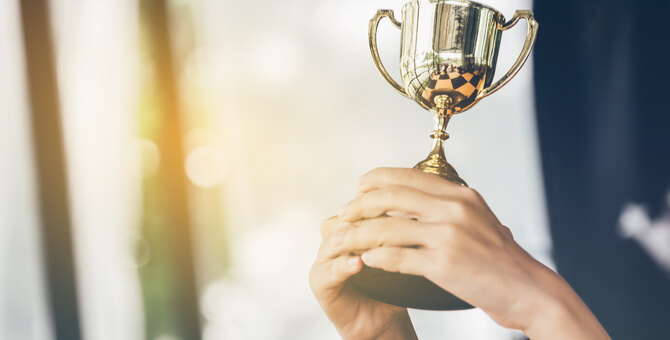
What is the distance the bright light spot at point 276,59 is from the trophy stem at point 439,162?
34.0 inches

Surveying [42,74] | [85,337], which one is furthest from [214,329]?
[42,74]

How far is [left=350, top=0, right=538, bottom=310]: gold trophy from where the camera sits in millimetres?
606

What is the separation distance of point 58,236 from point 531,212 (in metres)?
1.33

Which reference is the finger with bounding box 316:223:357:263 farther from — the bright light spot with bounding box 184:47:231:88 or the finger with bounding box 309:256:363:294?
the bright light spot with bounding box 184:47:231:88

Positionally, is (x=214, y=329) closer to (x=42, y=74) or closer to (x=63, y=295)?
(x=63, y=295)

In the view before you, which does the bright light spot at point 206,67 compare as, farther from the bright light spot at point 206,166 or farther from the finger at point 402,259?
the finger at point 402,259

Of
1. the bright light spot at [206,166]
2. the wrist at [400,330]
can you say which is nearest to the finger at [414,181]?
the wrist at [400,330]

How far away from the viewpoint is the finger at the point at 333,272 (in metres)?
0.54

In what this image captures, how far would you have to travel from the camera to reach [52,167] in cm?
134

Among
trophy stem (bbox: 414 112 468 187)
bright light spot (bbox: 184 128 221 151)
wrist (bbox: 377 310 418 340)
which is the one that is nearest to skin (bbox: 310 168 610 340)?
trophy stem (bbox: 414 112 468 187)

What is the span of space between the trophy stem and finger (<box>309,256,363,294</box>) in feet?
0.52

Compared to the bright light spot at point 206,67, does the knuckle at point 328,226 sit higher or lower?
lower

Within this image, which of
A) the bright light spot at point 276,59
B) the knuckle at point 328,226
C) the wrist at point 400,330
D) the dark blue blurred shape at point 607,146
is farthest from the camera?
the bright light spot at point 276,59

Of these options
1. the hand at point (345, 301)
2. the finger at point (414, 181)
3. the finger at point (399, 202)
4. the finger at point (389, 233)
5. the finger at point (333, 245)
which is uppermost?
the finger at point (414, 181)
